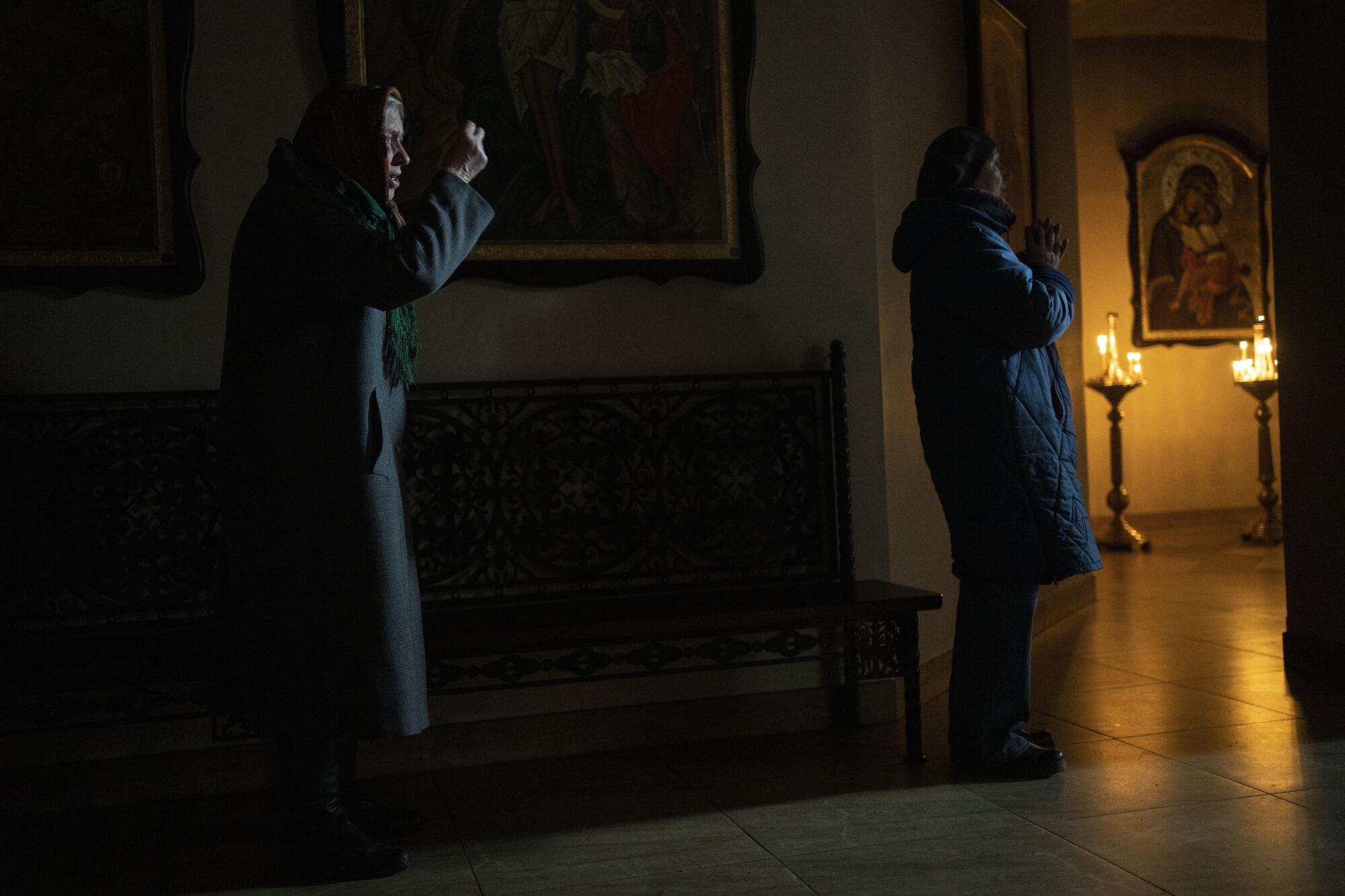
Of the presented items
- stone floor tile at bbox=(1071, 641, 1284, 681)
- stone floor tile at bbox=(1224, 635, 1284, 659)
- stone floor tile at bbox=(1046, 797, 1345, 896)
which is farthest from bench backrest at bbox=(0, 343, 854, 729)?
stone floor tile at bbox=(1224, 635, 1284, 659)

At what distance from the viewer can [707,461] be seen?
3568mm

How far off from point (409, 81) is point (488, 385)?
86 centimetres

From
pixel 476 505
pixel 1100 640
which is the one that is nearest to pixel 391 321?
pixel 476 505

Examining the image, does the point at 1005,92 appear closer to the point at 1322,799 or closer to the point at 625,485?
the point at 625,485

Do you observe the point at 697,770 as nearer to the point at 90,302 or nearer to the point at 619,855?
the point at 619,855

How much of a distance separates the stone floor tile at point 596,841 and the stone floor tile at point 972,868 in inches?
7.8

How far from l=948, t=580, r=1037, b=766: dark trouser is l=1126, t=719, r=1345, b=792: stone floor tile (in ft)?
1.52

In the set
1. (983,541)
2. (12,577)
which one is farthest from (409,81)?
(983,541)

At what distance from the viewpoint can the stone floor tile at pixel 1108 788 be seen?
8.85 feet

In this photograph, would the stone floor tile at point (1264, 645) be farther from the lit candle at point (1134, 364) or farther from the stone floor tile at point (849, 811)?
the lit candle at point (1134, 364)

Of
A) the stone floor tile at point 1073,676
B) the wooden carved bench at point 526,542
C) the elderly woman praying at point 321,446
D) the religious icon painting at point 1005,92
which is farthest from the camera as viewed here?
the religious icon painting at point 1005,92

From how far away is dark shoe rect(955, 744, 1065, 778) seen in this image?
2.95 m

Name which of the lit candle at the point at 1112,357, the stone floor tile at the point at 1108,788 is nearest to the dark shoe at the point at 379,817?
the stone floor tile at the point at 1108,788

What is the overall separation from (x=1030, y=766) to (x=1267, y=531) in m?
5.46
